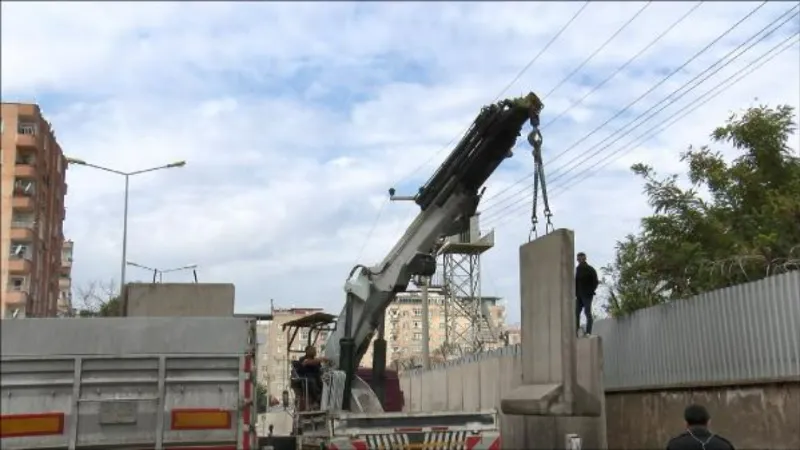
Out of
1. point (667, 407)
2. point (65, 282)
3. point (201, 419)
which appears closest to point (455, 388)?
point (667, 407)

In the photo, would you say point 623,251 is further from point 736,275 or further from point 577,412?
point 577,412

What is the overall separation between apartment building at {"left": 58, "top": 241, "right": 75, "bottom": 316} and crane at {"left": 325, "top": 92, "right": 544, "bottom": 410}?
186 inches

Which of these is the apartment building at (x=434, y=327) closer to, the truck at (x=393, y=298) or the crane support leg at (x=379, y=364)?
the crane support leg at (x=379, y=364)

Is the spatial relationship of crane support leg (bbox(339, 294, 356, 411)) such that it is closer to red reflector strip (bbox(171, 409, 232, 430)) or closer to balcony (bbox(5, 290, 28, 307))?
red reflector strip (bbox(171, 409, 232, 430))

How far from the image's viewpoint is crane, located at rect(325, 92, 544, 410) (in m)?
12.5

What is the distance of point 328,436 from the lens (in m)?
10.6

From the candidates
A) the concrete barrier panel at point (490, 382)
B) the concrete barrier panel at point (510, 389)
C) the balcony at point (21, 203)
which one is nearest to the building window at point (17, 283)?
the balcony at point (21, 203)

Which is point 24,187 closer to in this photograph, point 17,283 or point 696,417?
point 17,283

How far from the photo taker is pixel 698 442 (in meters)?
5.85

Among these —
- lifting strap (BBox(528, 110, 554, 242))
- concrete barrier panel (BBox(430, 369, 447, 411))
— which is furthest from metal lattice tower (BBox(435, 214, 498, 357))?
lifting strap (BBox(528, 110, 554, 242))

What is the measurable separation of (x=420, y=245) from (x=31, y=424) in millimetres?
7414

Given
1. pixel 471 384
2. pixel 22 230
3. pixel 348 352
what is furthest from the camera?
pixel 471 384

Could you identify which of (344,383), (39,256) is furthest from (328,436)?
(39,256)

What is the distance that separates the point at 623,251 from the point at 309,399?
7.64 meters
